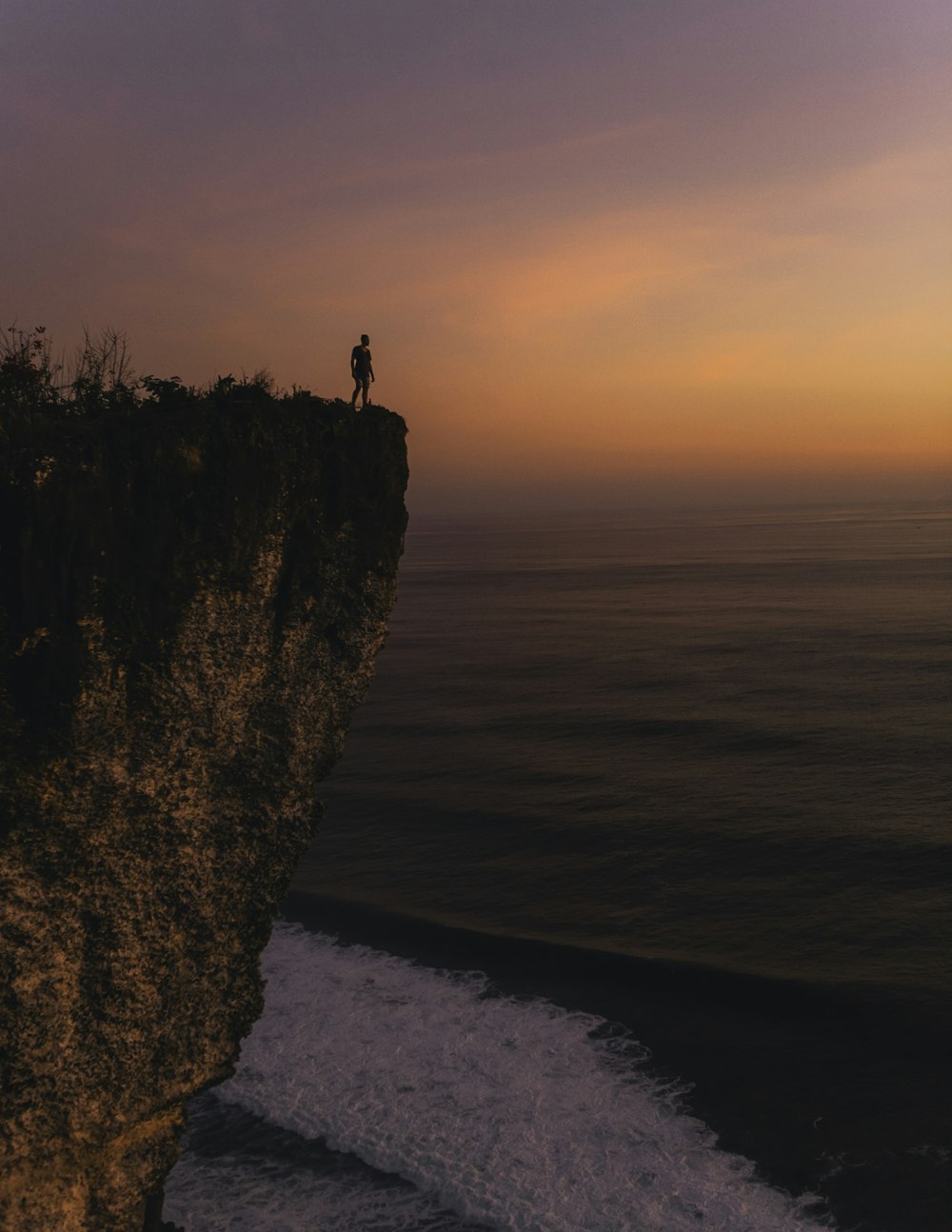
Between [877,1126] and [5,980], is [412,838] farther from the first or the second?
[5,980]

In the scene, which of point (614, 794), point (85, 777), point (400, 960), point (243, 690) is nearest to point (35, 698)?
point (85, 777)

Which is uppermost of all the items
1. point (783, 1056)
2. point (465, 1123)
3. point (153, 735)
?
point (153, 735)

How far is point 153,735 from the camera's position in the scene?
8266 millimetres

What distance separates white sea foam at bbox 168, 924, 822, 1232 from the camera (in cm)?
1187

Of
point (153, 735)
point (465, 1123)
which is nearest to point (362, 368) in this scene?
point (153, 735)

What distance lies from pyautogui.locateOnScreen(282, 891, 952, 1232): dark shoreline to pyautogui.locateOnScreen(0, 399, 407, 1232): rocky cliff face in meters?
8.29

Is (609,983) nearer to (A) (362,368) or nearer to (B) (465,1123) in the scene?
(B) (465,1123)

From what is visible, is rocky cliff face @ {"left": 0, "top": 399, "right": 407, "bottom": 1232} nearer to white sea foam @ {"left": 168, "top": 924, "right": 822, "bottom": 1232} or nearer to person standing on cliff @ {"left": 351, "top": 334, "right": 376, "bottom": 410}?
person standing on cliff @ {"left": 351, "top": 334, "right": 376, "bottom": 410}

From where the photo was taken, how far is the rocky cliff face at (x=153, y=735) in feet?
24.8

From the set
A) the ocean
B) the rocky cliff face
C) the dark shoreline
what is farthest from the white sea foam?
the rocky cliff face

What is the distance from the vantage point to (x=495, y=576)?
10575 cm

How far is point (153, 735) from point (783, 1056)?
12.6m

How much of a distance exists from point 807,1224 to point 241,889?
28.8 feet

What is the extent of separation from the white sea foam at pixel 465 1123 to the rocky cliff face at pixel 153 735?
11.5 feet
